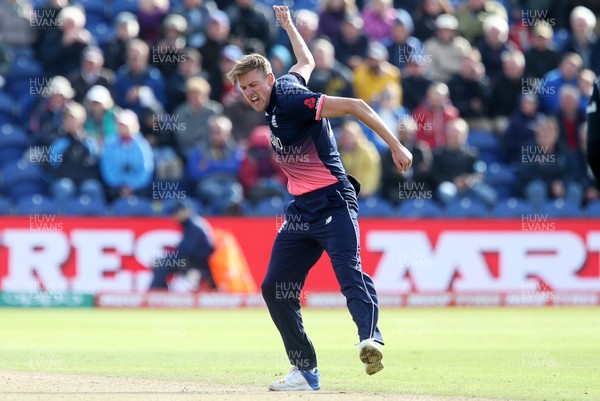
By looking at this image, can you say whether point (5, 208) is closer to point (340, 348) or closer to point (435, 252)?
point (435, 252)

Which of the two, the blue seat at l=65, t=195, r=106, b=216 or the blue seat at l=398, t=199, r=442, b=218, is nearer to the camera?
the blue seat at l=65, t=195, r=106, b=216

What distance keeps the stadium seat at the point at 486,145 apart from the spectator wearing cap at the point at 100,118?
598 centimetres

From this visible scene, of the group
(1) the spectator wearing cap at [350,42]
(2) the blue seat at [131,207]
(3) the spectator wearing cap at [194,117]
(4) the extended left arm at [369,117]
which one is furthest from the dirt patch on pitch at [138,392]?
(1) the spectator wearing cap at [350,42]

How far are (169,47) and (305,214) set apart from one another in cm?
1181

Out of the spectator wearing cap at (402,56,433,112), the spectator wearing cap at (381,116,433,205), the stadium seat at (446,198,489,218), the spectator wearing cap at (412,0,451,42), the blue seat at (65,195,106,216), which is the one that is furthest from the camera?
the spectator wearing cap at (412,0,451,42)

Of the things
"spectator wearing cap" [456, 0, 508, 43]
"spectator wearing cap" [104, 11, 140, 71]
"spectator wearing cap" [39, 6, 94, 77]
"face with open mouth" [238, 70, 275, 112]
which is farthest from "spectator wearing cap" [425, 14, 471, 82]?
"face with open mouth" [238, 70, 275, 112]

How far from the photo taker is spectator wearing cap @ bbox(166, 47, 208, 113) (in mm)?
19906

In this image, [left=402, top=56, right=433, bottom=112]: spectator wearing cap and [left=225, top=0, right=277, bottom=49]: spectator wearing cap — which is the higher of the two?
[left=225, top=0, right=277, bottom=49]: spectator wearing cap

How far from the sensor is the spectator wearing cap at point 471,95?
67.6 ft

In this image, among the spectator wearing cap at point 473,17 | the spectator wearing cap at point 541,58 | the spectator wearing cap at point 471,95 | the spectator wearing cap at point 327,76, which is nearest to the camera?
the spectator wearing cap at point 327,76

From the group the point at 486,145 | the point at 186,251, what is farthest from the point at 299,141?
the point at 486,145

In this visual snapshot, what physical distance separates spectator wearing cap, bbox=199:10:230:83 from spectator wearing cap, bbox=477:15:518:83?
4662 mm

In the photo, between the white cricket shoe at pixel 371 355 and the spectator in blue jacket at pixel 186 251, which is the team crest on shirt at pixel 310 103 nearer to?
the white cricket shoe at pixel 371 355

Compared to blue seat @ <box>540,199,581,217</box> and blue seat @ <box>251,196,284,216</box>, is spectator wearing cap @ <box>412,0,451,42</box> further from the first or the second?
blue seat @ <box>251,196,284,216</box>
